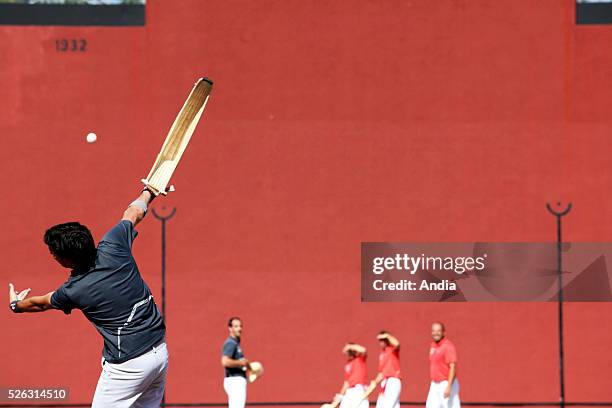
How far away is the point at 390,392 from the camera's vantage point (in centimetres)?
1279

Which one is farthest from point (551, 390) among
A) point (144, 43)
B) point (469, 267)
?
point (144, 43)

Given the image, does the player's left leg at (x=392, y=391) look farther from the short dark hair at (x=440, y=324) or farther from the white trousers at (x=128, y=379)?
the white trousers at (x=128, y=379)

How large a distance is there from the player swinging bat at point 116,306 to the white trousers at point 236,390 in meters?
7.08

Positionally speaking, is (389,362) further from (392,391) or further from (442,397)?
(442,397)

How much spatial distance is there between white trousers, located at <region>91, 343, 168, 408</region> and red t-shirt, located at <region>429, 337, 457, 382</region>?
8171 mm

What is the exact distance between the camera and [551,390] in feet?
46.1

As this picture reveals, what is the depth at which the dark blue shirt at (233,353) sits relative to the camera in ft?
39.1

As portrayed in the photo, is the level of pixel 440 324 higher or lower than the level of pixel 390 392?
higher

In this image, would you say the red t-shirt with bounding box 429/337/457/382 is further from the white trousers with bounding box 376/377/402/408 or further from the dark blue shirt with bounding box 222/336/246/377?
the dark blue shirt with bounding box 222/336/246/377

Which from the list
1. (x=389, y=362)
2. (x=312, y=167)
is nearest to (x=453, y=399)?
(x=389, y=362)

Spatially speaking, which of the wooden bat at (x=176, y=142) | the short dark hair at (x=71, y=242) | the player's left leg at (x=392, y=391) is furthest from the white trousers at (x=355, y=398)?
the short dark hair at (x=71, y=242)

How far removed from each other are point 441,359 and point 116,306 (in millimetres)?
8382

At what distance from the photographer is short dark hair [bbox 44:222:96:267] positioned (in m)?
4.72

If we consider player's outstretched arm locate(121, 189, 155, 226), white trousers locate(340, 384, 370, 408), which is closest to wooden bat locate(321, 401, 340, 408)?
white trousers locate(340, 384, 370, 408)
